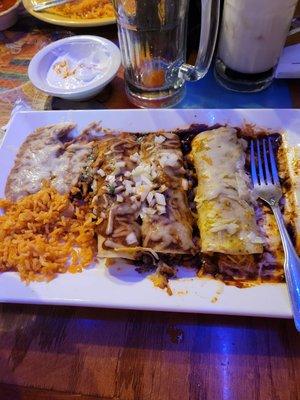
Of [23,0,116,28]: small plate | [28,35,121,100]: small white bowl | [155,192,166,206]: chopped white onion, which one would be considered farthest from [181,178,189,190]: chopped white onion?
[23,0,116,28]: small plate

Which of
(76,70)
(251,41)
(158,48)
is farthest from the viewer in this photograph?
(76,70)

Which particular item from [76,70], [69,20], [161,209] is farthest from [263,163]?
[69,20]

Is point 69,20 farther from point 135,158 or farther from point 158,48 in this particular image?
point 135,158

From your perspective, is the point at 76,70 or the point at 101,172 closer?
the point at 101,172

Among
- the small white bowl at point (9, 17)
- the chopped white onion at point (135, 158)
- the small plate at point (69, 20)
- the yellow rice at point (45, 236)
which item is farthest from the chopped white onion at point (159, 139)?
the small white bowl at point (9, 17)

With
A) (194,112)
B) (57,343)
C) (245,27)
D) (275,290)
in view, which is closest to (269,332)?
(275,290)

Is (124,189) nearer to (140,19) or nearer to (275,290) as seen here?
(275,290)

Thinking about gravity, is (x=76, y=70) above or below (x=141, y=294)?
above
